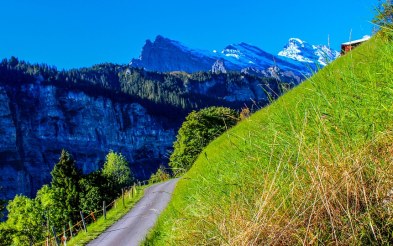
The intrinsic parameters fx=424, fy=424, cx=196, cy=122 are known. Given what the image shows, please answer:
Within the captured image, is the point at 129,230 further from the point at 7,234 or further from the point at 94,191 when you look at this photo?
the point at 7,234

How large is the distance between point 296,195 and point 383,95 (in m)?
1.18

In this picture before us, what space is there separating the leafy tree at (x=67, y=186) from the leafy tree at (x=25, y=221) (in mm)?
10882

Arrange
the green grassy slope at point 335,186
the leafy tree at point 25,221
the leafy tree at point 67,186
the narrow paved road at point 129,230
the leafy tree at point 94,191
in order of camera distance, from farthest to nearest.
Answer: the leafy tree at point 25,221 → the leafy tree at point 67,186 → the leafy tree at point 94,191 → the narrow paved road at point 129,230 → the green grassy slope at point 335,186

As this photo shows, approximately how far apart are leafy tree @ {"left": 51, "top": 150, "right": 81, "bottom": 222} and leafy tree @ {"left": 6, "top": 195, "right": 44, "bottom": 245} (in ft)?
35.7

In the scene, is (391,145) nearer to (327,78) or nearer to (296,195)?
(296,195)

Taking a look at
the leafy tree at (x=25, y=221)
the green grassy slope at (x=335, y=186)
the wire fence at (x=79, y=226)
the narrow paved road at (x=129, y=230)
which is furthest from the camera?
the leafy tree at (x=25, y=221)

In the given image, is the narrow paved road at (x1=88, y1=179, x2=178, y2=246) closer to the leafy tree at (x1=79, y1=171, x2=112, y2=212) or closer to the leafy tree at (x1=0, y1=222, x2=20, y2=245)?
the leafy tree at (x1=0, y1=222, x2=20, y2=245)

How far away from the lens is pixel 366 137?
11.5 ft

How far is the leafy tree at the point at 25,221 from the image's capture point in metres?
79.7

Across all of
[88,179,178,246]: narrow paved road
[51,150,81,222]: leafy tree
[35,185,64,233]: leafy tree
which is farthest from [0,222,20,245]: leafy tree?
[88,179,178,246]: narrow paved road

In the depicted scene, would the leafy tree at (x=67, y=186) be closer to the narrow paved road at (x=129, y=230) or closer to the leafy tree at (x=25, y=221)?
the leafy tree at (x=25, y=221)

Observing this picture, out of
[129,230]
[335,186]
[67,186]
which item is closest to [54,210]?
[67,186]

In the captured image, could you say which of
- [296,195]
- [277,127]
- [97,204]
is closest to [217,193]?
[277,127]

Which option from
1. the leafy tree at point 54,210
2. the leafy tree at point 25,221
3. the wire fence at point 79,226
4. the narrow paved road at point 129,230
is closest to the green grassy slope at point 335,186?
the narrow paved road at point 129,230
